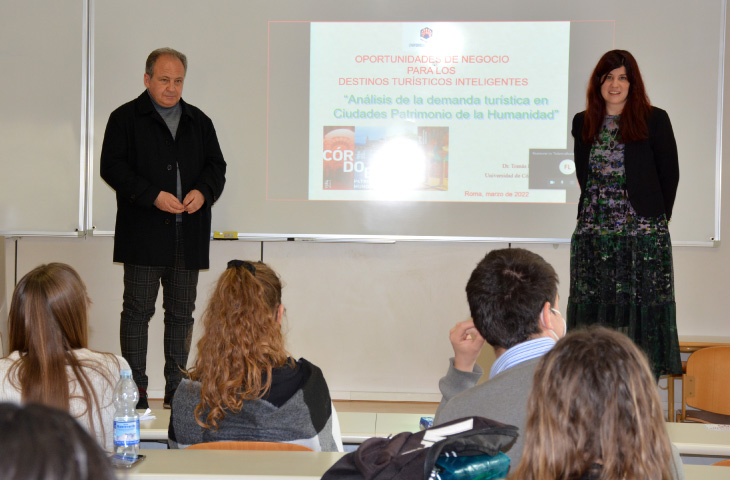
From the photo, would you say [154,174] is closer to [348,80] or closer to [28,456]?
[348,80]

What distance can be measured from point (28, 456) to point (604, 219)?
291cm

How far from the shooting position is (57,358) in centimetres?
175

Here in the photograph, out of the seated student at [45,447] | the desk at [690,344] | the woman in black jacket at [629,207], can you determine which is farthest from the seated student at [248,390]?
the desk at [690,344]

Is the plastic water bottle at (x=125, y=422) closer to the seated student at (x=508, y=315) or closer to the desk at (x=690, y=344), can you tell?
the seated student at (x=508, y=315)

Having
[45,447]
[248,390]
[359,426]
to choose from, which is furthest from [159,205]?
[45,447]

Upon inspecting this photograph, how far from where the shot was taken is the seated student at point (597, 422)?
1.00 m

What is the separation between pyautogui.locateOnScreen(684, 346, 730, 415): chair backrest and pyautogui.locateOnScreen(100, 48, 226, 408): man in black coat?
2506 millimetres

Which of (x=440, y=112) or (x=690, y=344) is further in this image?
(x=440, y=112)

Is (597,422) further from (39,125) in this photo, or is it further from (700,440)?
(39,125)

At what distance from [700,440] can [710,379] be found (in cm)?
150

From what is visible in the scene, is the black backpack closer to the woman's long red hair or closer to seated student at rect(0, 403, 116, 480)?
seated student at rect(0, 403, 116, 480)

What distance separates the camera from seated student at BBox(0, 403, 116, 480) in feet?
1.63

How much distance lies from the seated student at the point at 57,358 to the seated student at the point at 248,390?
19cm

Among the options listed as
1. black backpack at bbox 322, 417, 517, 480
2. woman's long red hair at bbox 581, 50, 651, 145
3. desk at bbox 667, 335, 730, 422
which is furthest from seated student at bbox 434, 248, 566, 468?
desk at bbox 667, 335, 730, 422
